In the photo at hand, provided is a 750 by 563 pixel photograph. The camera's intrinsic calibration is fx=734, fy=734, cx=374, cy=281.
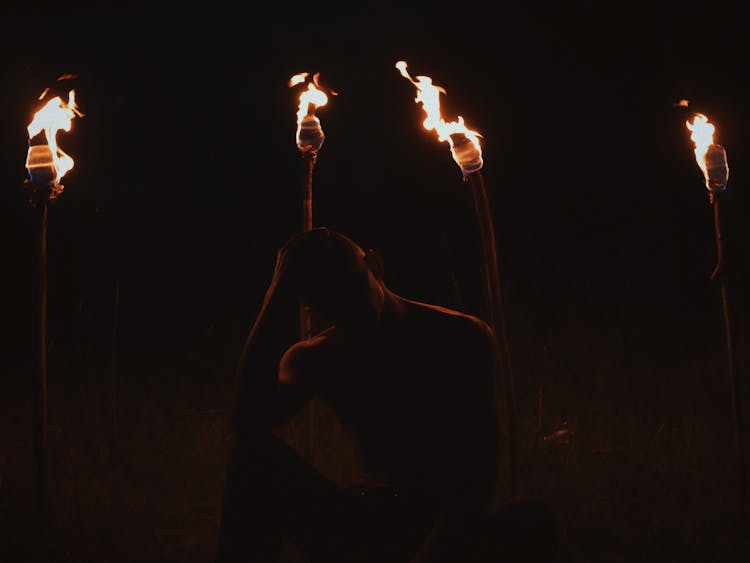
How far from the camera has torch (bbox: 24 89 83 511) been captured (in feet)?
16.6

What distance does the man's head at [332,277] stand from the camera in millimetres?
3100

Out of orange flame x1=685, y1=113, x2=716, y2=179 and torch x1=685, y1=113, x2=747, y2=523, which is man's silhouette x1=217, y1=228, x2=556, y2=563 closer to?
torch x1=685, y1=113, x2=747, y2=523

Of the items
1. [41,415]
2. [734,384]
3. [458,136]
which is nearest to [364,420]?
→ [458,136]

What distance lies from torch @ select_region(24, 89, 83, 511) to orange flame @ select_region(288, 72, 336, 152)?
5.48 feet

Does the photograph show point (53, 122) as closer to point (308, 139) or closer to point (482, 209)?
point (308, 139)

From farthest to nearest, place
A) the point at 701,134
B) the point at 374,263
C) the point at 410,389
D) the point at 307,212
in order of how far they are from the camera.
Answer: the point at 307,212
the point at 701,134
the point at 374,263
the point at 410,389

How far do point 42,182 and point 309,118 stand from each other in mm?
1963

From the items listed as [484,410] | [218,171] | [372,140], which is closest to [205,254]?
[218,171]

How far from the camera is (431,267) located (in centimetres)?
1241

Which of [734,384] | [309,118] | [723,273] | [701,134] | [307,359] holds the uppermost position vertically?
[309,118]

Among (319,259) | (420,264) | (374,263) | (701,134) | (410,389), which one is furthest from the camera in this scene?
(420,264)

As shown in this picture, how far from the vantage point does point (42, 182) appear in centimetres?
513

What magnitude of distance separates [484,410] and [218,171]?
1479cm

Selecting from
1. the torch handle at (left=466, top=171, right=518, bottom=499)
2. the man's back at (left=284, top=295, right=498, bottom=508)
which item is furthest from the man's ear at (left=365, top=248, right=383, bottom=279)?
the torch handle at (left=466, top=171, right=518, bottom=499)
